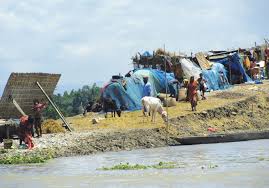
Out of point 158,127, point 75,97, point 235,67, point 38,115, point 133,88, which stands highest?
point 75,97

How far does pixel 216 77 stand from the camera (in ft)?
97.0

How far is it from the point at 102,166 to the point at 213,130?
326 inches

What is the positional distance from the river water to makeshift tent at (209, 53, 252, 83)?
11964 mm

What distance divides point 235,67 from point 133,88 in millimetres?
7260

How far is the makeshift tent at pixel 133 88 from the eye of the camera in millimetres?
25156

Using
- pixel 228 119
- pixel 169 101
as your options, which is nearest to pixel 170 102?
pixel 169 101

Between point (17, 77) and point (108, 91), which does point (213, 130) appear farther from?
point (17, 77)

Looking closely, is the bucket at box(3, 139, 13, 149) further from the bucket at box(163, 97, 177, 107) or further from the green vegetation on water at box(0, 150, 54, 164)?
the bucket at box(163, 97, 177, 107)

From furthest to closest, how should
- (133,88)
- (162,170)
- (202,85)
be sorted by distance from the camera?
(202,85), (133,88), (162,170)

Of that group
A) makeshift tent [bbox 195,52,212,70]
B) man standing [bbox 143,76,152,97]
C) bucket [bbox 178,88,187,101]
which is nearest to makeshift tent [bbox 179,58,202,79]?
makeshift tent [bbox 195,52,212,70]

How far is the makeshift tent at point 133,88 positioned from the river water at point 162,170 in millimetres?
6648

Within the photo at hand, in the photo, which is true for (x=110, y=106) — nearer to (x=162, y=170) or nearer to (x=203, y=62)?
(x=203, y=62)

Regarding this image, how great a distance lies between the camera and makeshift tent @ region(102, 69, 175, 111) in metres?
25.2

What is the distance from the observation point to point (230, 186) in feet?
34.2
